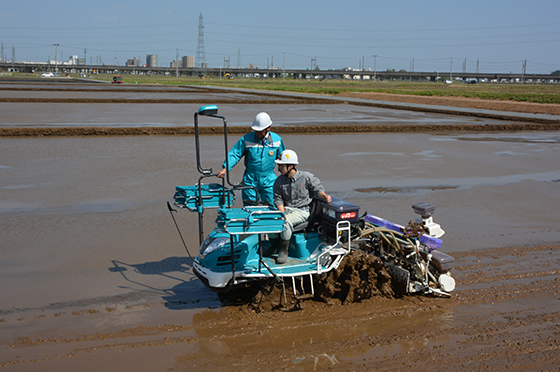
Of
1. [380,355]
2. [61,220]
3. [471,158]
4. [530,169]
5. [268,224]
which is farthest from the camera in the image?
[471,158]

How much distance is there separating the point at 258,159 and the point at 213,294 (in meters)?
1.61

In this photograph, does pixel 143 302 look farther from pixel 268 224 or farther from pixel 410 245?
pixel 410 245

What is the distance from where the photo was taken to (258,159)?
5906 millimetres

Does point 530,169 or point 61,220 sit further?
point 530,169

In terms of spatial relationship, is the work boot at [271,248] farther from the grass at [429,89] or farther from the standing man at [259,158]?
the grass at [429,89]

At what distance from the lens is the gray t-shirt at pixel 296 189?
17.2ft

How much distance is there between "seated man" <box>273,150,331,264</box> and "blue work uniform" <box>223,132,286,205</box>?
2.04 feet

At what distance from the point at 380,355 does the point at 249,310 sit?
135cm

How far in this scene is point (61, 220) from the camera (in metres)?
7.93

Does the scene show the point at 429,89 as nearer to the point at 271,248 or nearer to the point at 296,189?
the point at 296,189

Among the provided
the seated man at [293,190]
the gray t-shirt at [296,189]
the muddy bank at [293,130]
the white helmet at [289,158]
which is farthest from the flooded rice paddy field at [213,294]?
the muddy bank at [293,130]

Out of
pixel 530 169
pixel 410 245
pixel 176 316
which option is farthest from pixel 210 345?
pixel 530 169

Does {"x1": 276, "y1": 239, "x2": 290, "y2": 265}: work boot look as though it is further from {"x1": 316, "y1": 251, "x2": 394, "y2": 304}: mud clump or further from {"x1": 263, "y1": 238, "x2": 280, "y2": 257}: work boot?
{"x1": 316, "y1": 251, "x2": 394, "y2": 304}: mud clump

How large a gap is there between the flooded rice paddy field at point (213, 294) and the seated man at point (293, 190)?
3.03 feet
